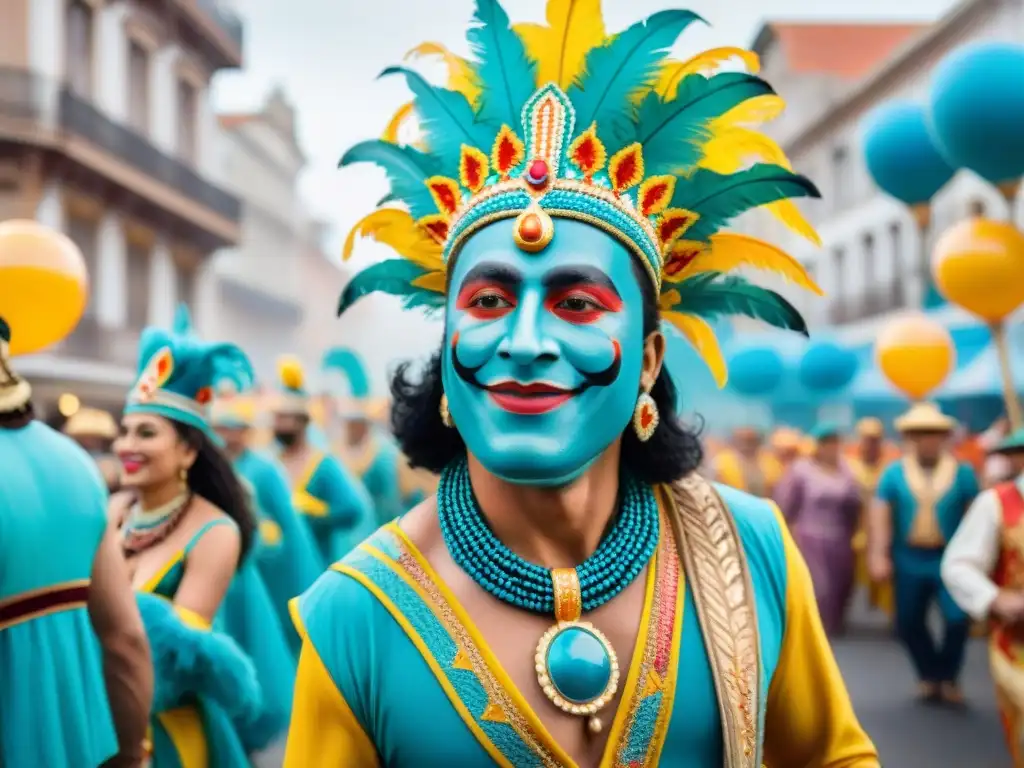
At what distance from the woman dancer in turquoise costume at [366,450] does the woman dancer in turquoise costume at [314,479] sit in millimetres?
1343

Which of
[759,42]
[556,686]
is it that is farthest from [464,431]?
[759,42]

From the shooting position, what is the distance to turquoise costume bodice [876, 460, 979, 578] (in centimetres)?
823

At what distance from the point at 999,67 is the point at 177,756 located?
4.49 metres

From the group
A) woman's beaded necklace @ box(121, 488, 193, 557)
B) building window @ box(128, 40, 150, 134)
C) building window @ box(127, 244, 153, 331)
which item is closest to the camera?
woman's beaded necklace @ box(121, 488, 193, 557)

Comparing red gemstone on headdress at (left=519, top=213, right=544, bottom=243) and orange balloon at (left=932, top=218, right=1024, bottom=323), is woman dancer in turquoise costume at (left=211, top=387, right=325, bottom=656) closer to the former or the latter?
orange balloon at (left=932, top=218, right=1024, bottom=323)

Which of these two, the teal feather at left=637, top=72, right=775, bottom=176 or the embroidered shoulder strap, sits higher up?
the teal feather at left=637, top=72, right=775, bottom=176

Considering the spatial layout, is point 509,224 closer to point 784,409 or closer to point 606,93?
point 606,93

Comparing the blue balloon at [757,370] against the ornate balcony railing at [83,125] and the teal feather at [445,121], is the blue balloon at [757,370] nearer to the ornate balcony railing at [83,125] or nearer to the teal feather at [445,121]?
the ornate balcony railing at [83,125]

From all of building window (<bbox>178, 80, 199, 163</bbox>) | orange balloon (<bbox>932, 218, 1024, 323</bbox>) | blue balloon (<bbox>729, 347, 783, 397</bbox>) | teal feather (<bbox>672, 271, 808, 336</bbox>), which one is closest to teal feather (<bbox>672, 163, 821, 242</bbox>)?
teal feather (<bbox>672, 271, 808, 336</bbox>)

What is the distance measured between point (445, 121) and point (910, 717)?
6485mm

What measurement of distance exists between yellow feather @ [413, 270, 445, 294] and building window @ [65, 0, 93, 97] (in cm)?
1591

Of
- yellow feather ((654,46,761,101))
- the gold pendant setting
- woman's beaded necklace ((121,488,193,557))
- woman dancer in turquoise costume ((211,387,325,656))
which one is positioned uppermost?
yellow feather ((654,46,761,101))

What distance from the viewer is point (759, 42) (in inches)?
1507

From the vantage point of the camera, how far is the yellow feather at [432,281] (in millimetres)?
2555
